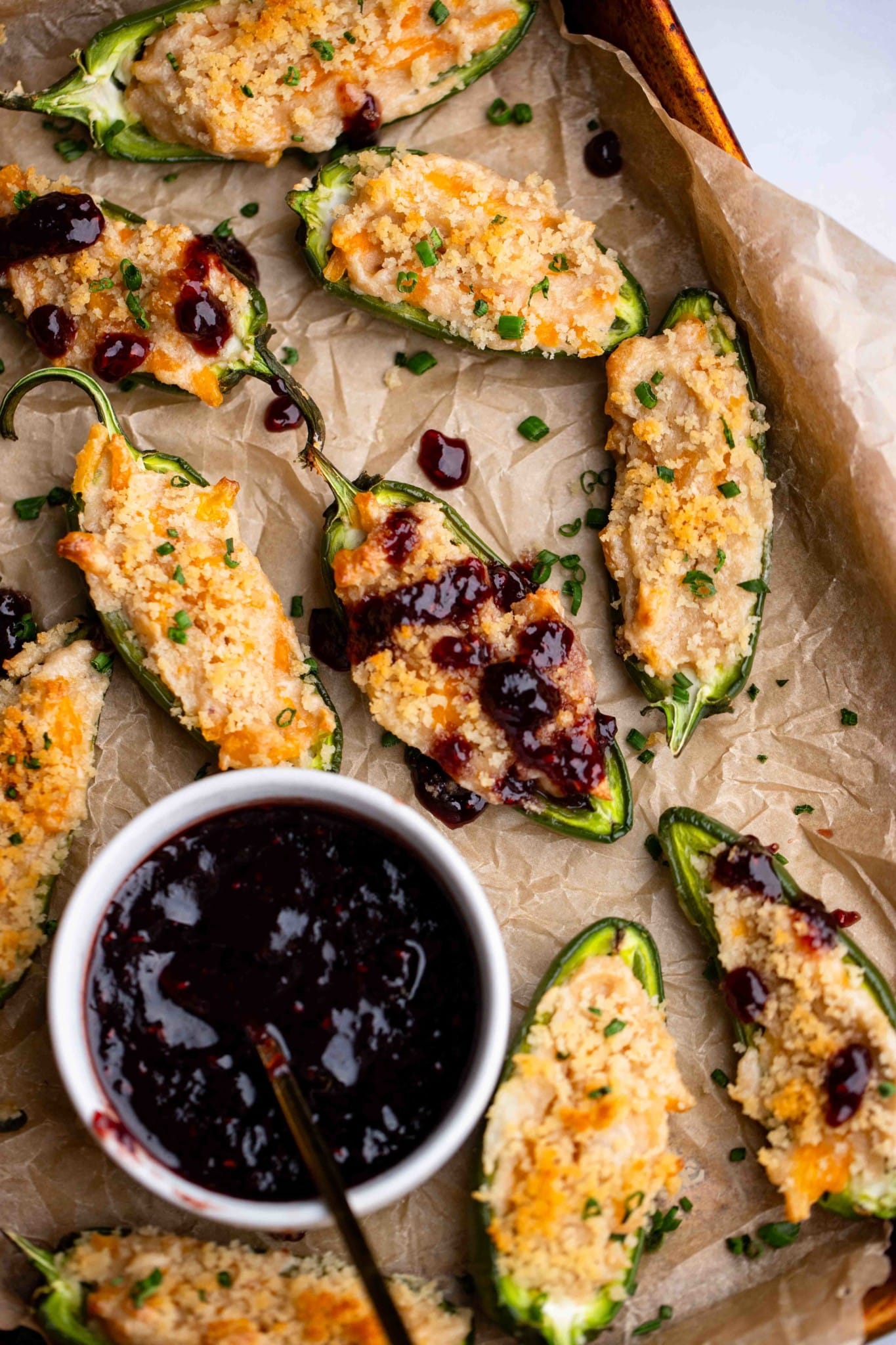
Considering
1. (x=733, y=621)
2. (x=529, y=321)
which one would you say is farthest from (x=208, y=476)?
A: (x=733, y=621)

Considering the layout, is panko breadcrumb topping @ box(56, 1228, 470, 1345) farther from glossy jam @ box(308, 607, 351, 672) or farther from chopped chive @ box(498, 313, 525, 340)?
chopped chive @ box(498, 313, 525, 340)

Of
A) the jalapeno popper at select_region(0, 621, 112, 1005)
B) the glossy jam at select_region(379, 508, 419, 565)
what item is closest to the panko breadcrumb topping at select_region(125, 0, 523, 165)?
the glossy jam at select_region(379, 508, 419, 565)

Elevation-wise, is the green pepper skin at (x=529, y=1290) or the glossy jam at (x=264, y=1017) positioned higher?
the glossy jam at (x=264, y=1017)

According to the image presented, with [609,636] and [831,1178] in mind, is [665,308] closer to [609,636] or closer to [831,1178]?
[609,636]

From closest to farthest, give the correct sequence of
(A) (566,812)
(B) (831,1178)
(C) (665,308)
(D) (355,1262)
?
(D) (355,1262) < (B) (831,1178) < (A) (566,812) < (C) (665,308)

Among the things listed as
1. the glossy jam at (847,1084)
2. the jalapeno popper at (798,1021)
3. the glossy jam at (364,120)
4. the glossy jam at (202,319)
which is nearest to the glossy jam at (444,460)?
the glossy jam at (202,319)

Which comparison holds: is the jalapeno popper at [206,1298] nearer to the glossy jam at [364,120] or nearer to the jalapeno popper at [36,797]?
the jalapeno popper at [36,797]

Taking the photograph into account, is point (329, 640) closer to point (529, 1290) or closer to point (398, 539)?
point (398, 539)

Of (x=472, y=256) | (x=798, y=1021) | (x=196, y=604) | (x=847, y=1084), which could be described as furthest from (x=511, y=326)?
(x=847, y=1084)
